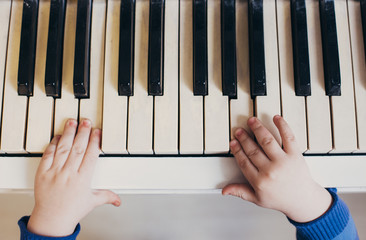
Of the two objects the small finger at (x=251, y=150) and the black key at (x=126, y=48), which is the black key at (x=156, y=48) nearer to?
the black key at (x=126, y=48)

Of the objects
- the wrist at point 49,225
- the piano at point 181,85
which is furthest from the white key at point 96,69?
the wrist at point 49,225

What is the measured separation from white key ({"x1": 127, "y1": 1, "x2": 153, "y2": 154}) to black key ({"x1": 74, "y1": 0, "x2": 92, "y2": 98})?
0.10 meters

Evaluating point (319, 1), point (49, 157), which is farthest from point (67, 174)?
point (319, 1)

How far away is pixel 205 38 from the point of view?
68cm

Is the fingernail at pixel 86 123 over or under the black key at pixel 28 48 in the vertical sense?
under

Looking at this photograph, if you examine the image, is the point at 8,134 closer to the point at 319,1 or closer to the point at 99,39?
the point at 99,39

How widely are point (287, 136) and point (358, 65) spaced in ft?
0.75

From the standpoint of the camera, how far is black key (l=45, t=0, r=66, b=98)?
665mm

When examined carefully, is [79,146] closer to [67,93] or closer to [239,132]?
[67,93]

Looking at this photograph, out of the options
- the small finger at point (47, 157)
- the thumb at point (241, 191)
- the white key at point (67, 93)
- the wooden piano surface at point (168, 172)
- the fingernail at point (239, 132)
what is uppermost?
the white key at point (67, 93)

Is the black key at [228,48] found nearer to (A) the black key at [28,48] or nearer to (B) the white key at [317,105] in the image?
(B) the white key at [317,105]

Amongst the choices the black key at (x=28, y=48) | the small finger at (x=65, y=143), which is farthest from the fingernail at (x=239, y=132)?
the black key at (x=28, y=48)

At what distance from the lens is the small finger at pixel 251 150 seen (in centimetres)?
66

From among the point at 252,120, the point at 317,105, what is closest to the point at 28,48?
the point at 252,120
